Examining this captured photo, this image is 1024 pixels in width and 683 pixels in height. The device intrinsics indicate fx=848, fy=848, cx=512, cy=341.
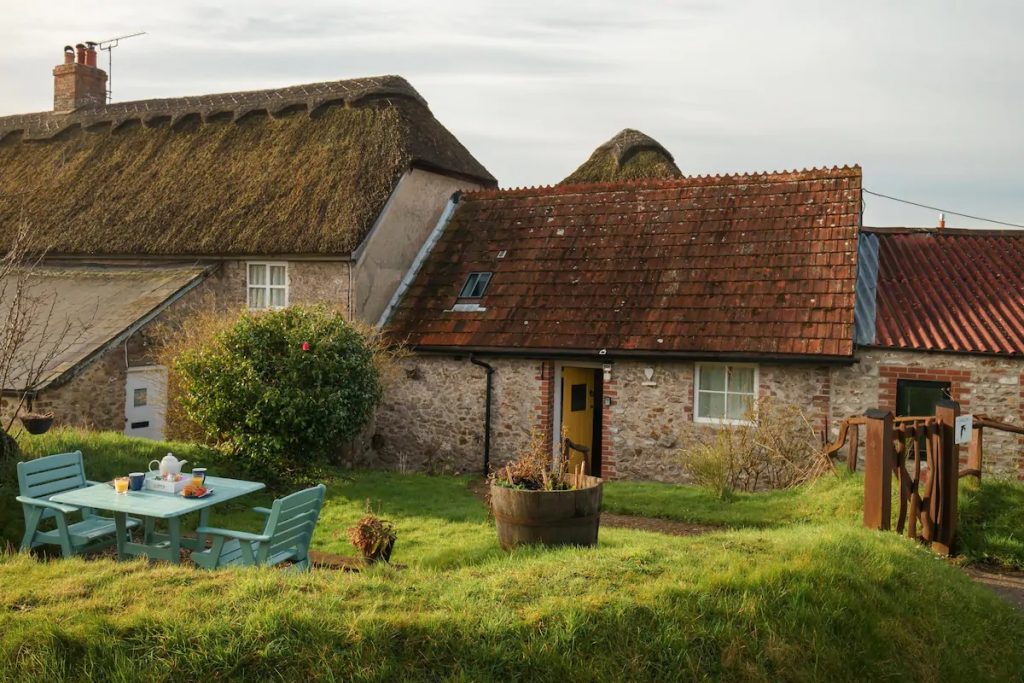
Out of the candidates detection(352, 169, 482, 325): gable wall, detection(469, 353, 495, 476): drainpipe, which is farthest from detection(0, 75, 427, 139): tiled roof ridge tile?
detection(469, 353, 495, 476): drainpipe

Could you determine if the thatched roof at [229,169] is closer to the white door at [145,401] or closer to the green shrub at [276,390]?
the white door at [145,401]

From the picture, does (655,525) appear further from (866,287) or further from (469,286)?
(469,286)

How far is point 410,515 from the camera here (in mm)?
10766

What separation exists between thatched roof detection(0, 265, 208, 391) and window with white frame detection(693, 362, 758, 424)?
9.91m

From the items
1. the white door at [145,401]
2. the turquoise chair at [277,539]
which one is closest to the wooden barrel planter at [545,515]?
the turquoise chair at [277,539]

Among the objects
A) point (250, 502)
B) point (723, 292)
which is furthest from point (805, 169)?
point (250, 502)

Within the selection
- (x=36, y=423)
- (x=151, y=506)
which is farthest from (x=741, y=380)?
(x=36, y=423)

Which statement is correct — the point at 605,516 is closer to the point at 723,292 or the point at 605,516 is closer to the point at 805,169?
the point at 723,292

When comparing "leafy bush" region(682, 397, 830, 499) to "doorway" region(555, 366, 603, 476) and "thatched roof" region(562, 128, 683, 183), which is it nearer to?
"doorway" region(555, 366, 603, 476)

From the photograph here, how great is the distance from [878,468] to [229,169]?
1525cm

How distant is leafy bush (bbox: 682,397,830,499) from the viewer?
12727 millimetres

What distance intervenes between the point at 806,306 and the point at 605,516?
533cm

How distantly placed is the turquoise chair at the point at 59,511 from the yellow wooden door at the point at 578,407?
837 centimetres

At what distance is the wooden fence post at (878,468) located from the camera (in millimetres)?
8703
